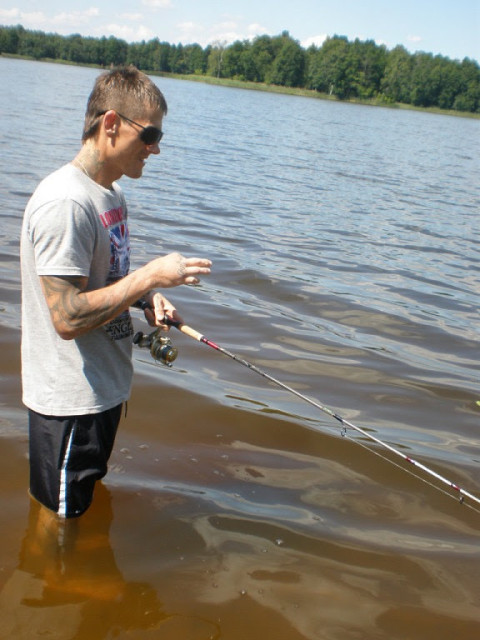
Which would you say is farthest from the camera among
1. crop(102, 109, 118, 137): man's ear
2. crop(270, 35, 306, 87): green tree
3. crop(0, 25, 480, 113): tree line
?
crop(270, 35, 306, 87): green tree

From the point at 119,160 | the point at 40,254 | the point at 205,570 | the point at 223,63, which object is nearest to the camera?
the point at 40,254

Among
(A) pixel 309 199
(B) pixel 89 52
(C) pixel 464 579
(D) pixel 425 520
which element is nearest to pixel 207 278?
(D) pixel 425 520

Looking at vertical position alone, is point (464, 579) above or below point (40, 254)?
below

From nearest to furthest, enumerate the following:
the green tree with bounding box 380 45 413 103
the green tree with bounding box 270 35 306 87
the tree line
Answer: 1. the tree line
2. the green tree with bounding box 380 45 413 103
3. the green tree with bounding box 270 35 306 87

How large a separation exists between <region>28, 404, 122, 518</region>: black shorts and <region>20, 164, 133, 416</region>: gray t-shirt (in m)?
0.07

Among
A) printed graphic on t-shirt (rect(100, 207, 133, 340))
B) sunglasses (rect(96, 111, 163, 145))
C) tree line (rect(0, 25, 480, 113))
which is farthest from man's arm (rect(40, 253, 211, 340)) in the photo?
tree line (rect(0, 25, 480, 113))

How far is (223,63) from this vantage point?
472ft

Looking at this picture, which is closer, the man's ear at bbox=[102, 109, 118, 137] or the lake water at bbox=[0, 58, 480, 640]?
the man's ear at bbox=[102, 109, 118, 137]

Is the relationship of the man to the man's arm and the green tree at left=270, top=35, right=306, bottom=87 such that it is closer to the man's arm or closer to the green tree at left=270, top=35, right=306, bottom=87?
the man's arm

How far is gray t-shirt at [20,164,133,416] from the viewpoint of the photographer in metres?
2.63

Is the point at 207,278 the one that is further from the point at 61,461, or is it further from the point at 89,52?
the point at 89,52

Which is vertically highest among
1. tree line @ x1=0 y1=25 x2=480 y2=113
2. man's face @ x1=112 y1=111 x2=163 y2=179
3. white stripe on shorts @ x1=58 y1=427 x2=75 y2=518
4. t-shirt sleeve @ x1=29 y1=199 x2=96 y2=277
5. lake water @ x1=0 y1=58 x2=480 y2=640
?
tree line @ x1=0 y1=25 x2=480 y2=113

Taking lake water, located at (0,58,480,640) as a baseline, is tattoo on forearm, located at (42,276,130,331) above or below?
above

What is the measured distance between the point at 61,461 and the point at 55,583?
72 centimetres
